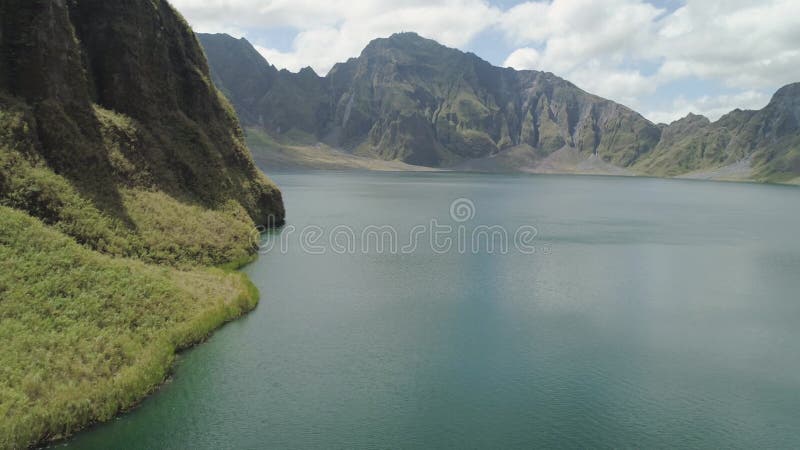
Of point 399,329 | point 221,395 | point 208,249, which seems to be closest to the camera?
point 221,395

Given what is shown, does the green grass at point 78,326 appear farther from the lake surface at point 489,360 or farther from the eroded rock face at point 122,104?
the eroded rock face at point 122,104

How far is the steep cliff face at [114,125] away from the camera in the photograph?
43.1m

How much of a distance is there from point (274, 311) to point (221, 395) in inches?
604

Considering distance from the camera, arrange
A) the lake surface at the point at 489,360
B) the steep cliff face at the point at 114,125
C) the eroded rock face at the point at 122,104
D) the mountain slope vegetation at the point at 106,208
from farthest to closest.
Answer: the eroded rock face at the point at 122,104 < the steep cliff face at the point at 114,125 < the mountain slope vegetation at the point at 106,208 < the lake surface at the point at 489,360

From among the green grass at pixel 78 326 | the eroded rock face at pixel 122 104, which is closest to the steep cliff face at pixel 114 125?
the eroded rock face at pixel 122 104

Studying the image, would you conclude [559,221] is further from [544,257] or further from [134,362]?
[134,362]

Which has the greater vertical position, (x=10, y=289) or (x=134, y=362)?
(x=10, y=289)

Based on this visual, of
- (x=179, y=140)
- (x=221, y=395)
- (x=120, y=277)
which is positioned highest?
(x=179, y=140)

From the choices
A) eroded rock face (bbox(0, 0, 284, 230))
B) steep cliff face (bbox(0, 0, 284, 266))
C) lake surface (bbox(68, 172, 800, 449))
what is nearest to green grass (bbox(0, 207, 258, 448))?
lake surface (bbox(68, 172, 800, 449))

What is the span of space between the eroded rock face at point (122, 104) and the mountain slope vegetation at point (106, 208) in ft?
0.57

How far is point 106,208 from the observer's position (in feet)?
154

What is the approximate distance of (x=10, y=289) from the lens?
102 feet

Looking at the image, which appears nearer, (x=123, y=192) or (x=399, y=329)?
(x=399, y=329)

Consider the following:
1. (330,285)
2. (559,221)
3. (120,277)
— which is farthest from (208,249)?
(559,221)
